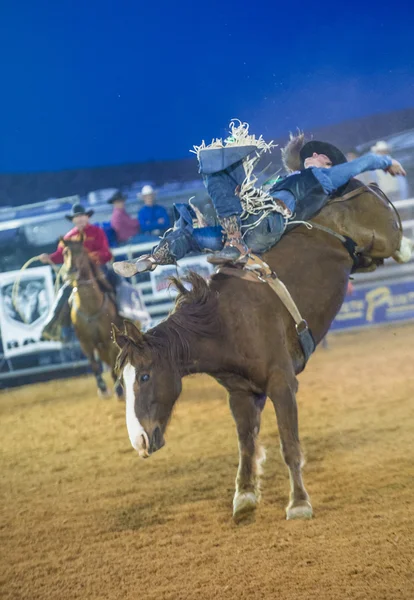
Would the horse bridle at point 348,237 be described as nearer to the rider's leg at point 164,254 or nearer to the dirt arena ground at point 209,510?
the rider's leg at point 164,254

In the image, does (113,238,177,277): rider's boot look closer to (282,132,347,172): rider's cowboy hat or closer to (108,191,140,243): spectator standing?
(282,132,347,172): rider's cowboy hat

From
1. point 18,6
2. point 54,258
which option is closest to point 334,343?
point 54,258

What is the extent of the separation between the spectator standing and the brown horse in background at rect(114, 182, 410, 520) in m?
5.87

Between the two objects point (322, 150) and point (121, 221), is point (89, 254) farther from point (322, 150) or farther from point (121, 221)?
point (322, 150)

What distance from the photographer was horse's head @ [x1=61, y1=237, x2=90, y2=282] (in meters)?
7.19

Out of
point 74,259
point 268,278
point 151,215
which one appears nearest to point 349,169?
point 268,278

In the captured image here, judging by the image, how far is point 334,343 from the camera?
926 cm

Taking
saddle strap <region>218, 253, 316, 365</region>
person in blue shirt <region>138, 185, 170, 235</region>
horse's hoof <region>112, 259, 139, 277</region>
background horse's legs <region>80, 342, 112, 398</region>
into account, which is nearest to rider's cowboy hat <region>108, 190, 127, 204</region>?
person in blue shirt <region>138, 185, 170, 235</region>

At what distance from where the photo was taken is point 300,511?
3172mm

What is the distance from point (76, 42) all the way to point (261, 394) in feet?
25.8

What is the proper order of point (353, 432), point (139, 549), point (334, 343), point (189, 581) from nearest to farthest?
point (189, 581)
point (139, 549)
point (353, 432)
point (334, 343)

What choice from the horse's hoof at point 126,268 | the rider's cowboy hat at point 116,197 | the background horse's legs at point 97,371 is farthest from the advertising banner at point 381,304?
the horse's hoof at point 126,268

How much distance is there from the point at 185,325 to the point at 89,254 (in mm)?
4347

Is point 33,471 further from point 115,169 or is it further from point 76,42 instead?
point 76,42
